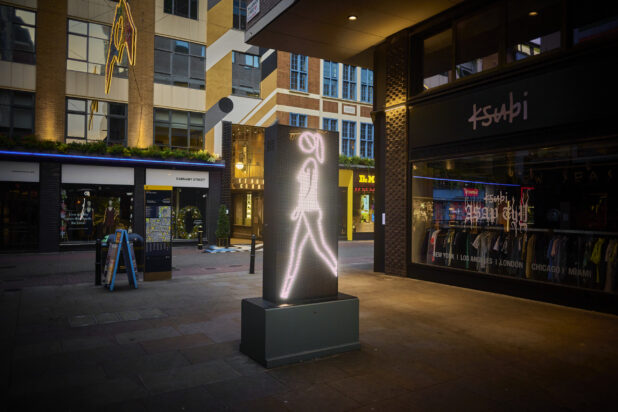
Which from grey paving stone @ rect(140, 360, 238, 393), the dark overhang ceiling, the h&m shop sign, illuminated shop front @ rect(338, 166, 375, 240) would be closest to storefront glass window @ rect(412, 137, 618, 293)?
the h&m shop sign

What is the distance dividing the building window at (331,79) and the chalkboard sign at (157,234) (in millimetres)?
16990

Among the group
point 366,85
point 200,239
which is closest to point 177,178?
point 200,239

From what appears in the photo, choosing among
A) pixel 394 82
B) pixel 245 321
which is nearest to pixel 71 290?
pixel 245 321

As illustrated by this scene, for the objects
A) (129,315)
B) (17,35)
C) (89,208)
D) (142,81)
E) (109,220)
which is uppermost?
(17,35)

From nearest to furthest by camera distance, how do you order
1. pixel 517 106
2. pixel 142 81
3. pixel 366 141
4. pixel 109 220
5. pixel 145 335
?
1. pixel 145 335
2. pixel 517 106
3. pixel 109 220
4. pixel 142 81
5. pixel 366 141

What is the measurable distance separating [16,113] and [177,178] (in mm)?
7052

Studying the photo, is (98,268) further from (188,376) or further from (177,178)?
(177,178)

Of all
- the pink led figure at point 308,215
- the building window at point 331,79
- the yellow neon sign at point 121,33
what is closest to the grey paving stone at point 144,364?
the pink led figure at point 308,215

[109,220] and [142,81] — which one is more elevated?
[142,81]

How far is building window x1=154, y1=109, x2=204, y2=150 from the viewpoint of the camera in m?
20.2

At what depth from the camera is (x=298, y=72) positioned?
2417 cm

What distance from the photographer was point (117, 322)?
647 cm

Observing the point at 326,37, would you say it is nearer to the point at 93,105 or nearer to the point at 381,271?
the point at 381,271

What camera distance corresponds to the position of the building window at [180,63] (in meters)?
20.3
